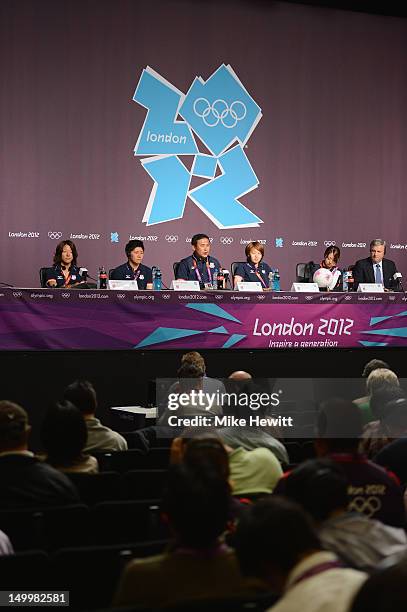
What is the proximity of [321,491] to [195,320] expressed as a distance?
514cm

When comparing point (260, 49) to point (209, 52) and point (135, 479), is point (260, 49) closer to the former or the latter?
point (209, 52)

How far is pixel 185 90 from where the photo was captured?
10.4 m

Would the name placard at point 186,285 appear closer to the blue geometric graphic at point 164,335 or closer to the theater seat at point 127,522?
the blue geometric graphic at point 164,335

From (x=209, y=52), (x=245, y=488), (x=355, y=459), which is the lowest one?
(x=245, y=488)

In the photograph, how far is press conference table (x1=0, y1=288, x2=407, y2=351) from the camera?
685 cm

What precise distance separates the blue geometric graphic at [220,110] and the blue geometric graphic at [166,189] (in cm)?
50

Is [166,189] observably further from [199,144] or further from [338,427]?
[338,427]

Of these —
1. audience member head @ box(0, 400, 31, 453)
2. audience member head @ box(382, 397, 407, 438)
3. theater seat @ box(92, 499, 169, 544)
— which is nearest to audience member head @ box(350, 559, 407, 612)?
theater seat @ box(92, 499, 169, 544)

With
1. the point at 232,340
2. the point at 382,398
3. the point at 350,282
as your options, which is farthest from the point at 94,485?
the point at 350,282

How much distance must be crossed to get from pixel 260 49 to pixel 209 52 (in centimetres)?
69

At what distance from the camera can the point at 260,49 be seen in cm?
1080

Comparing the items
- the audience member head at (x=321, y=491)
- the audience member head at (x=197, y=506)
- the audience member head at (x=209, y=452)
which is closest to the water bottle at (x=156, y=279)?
the audience member head at (x=209, y=452)

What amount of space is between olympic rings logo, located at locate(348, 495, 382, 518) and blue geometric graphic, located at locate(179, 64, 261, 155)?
819 cm

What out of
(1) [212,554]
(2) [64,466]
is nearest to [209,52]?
(2) [64,466]
